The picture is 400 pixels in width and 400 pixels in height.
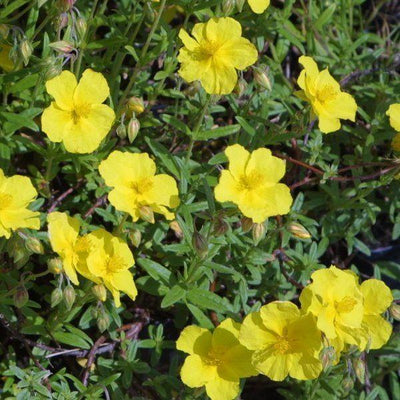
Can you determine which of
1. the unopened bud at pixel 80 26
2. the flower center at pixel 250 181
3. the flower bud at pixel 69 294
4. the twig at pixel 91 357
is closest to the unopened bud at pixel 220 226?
the flower center at pixel 250 181

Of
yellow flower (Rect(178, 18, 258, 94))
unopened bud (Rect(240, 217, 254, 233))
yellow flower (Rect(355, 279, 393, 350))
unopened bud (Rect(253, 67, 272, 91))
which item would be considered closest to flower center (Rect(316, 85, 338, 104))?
unopened bud (Rect(253, 67, 272, 91))

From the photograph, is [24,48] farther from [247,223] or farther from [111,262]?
[247,223]

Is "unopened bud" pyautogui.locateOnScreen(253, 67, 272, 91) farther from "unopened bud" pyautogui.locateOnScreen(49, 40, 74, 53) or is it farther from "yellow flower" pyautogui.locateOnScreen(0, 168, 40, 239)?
"yellow flower" pyautogui.locateOnScreen(0, 168, 40, 239)

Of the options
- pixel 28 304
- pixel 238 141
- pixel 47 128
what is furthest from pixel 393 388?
pixel 47 128

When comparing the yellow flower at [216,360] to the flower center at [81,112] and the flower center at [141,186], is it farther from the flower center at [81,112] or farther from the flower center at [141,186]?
the flower center at [81,112]

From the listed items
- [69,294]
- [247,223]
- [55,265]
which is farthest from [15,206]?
[247,223]
